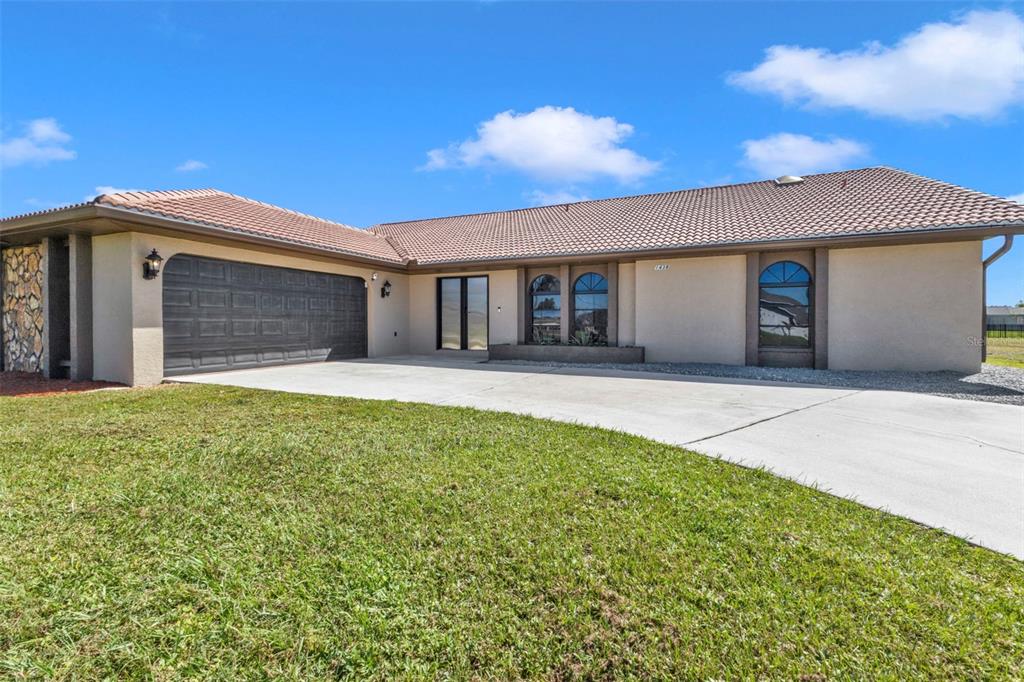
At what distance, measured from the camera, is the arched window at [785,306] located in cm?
1155

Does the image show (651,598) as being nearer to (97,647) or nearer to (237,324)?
(97,647)

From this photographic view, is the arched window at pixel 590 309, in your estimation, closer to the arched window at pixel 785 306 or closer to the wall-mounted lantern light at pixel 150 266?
the arched window at pixel 785 306

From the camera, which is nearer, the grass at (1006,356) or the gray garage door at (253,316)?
the gray garage door at (253,316)

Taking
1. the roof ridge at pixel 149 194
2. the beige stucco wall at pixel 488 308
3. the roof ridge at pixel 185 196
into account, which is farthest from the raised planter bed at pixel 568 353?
the roof ridge at pixel 149 194

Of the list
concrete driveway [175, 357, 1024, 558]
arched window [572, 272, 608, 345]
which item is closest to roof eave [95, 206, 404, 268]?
concrete driveway [175, 357, 1024, 558]

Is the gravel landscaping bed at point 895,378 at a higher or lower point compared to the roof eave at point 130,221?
lower

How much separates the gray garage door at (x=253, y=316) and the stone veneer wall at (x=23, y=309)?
10.0 feet

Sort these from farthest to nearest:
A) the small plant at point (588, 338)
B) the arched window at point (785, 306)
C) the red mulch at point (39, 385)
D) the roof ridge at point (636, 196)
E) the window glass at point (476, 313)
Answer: the window glass at point (476, 313) < the roof ridge at point (636, 196) < the small plant at point (588, 338) < the arched window at point (785, 306) < the red mulch at point (39, 385)

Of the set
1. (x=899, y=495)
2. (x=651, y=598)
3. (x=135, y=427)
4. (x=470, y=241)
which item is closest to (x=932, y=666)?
(x=651, y=598)

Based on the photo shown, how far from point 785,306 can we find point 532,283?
6828 millimetres

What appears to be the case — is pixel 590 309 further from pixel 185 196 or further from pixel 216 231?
pixel 185 196

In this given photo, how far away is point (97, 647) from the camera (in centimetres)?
194

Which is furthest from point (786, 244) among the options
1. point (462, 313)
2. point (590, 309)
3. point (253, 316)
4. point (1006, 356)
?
point (253, 316)

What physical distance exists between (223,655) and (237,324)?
1044 centimetres
